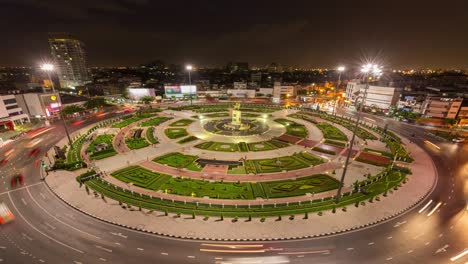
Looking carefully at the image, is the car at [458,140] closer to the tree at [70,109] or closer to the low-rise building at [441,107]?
the low-rise building at [441,107]

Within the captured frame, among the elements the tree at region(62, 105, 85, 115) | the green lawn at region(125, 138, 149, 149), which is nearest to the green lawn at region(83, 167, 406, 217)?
the green lawn at region(125, 138, 149, 149)

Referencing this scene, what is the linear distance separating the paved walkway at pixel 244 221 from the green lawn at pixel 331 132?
3365 centimetres

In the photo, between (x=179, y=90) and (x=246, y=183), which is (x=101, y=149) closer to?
(x=246, y=183)

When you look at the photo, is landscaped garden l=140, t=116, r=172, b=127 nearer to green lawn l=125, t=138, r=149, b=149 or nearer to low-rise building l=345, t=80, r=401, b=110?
green lawn l=125, t=138, r=149, b=149

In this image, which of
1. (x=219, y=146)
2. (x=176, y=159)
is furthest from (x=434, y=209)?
(x=176, y=159)

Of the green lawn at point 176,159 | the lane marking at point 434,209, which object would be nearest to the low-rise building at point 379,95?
the lane marking at point 434,209

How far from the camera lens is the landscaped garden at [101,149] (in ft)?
199

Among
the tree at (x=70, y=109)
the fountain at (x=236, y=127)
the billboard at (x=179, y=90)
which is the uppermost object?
the billboard at (x=179, y=90)

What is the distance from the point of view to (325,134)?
79.3 meters

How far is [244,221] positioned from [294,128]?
190 ft

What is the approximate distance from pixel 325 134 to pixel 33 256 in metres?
82.0

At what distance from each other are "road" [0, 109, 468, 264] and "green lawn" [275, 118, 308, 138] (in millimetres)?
43502

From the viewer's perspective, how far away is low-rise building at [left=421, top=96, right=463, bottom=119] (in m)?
92.0

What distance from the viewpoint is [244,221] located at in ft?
118
